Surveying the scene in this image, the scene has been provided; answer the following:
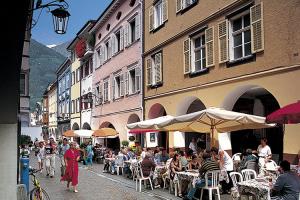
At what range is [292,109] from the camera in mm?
9445

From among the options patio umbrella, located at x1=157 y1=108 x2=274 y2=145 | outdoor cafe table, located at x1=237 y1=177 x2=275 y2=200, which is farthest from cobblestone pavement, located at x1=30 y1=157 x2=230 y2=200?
outdoor cafe table, located at x1=237 y1=177 x2=275 y2=200

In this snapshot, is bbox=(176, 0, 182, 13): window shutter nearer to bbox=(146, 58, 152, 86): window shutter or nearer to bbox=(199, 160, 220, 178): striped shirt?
bbox=(146, 58, 152, 86): window shutter

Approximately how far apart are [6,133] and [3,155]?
401 mm

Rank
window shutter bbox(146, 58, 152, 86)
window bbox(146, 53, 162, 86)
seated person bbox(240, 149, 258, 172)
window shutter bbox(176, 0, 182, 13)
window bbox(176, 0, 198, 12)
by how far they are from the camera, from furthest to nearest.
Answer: window shutter bbox(146, 58, 152, 86) → window bbox(146, 53, 162, 86) → window shutter bbox(176, 0, 182, 13) → window bbox(176, 0, 198, 12) → seated person bbox(240, 149, 258, 172)

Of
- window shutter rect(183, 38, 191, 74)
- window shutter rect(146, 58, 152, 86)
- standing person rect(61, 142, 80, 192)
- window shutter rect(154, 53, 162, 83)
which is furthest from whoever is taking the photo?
window shutter rect(146, 58, 152, 86)

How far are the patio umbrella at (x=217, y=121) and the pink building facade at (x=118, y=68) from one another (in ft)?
37.4

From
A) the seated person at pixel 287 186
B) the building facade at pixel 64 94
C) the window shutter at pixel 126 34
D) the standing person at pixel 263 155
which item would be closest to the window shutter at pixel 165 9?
the window shutter at pixel 126 34

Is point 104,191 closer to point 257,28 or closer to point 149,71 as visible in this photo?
point 257,28

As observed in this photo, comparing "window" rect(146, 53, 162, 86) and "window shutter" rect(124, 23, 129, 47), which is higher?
"window shutter" rect(124, 23, 129, 47)

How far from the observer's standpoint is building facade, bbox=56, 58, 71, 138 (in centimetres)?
5435

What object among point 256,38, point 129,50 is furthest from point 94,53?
point 256,38

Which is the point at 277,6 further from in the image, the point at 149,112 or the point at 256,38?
the point at 149,112

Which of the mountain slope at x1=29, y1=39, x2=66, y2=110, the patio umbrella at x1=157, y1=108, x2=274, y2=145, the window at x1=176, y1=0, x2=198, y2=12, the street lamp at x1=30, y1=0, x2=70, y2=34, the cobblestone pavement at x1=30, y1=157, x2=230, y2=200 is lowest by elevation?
the cobblestone pavement at x1=30, y1=157, x2=230, y2=200

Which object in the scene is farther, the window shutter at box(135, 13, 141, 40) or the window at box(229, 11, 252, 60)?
the window shutter at box(135, 13, 141, 40)
